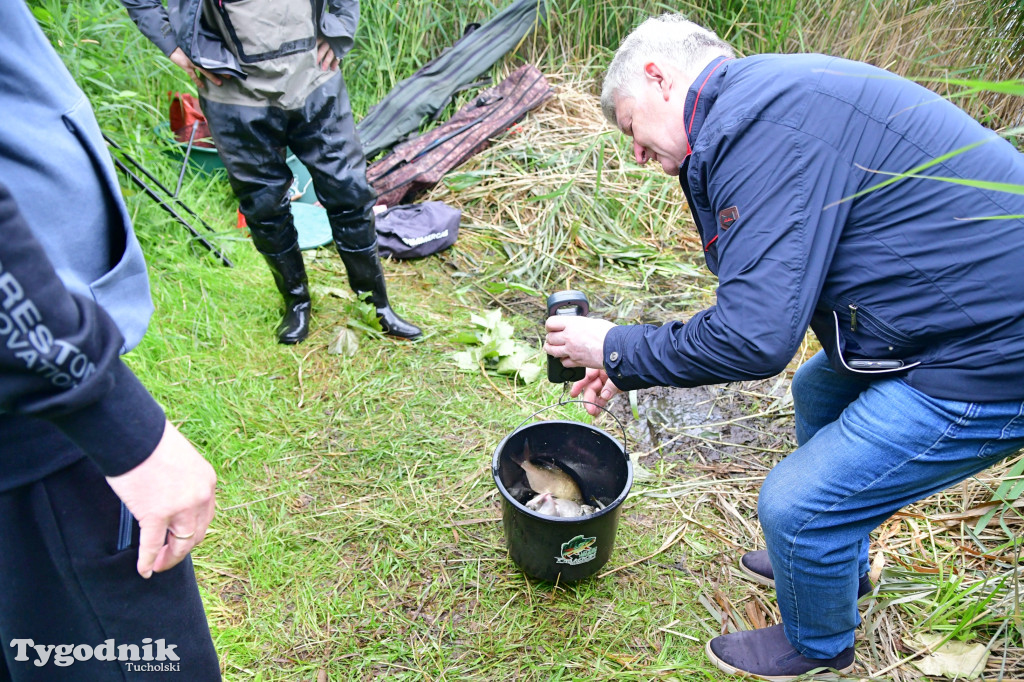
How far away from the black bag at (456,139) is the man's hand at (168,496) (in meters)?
3.70

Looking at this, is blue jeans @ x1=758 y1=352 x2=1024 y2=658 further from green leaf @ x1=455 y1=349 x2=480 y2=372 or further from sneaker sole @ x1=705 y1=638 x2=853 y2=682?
green leaf @ x1=455 y1=349 x2=480 y2=372

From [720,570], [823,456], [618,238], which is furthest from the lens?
[618,238]

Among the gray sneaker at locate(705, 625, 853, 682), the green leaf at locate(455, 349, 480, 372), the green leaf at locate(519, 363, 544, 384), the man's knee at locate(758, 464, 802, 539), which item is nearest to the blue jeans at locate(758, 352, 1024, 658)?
the man's knee at locate(758, 464, 802, 539)

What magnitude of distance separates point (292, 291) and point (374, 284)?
0.41 m

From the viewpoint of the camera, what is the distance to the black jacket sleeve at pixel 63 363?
78cm

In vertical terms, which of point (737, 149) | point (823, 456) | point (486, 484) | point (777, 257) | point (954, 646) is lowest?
point (486, 484)

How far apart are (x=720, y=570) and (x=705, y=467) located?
Answer: 509 millimetres

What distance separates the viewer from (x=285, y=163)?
316 cm

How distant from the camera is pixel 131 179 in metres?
3.75

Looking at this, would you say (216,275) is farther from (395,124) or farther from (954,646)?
(954,646)

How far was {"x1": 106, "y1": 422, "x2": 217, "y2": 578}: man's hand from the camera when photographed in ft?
3.12

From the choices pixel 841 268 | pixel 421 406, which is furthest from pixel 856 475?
pixel 421 406

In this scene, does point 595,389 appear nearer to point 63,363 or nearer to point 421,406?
point 421,406

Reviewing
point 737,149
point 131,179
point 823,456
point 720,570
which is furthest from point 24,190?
point 131,179
